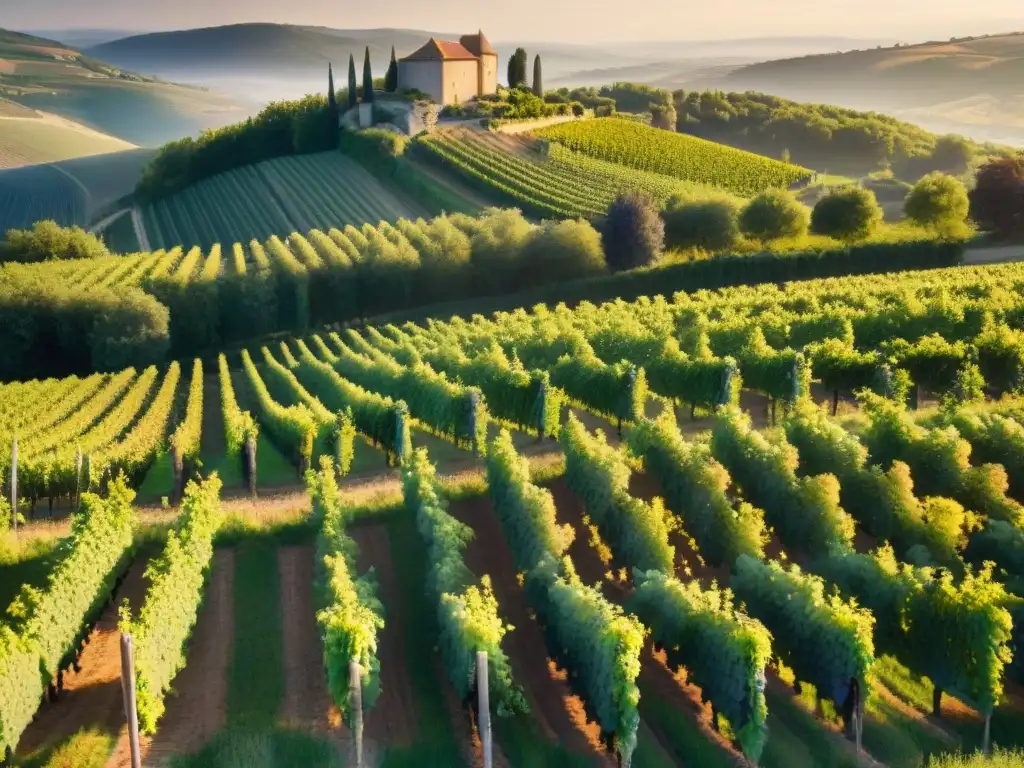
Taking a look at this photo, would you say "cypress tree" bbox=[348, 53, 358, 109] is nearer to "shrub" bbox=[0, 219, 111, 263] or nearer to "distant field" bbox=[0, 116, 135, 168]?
"shrub" bbox=[0, 219, 111, 263]

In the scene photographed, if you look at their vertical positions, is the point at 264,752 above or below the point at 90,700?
above

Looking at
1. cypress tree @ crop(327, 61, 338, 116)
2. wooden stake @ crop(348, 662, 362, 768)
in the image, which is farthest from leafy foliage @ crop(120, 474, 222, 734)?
cypress tree @ crop(327, 61, 338, 116)

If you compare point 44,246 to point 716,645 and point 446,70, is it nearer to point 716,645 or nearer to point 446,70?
point 446,70

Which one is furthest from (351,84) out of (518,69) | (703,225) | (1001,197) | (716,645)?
(716,645)

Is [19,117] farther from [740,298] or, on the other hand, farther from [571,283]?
[740,298]

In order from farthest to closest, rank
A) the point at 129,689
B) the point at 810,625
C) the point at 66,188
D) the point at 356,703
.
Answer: the point at 66,188
the point at 810,625
the point at 356,703
the point at 129,689

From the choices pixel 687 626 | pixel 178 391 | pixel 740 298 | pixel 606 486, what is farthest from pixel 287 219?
pixel 687 626

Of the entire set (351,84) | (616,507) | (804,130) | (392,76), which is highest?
(392,76)
